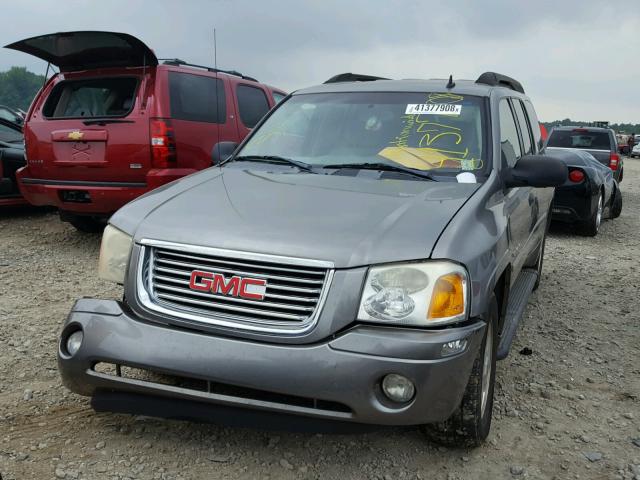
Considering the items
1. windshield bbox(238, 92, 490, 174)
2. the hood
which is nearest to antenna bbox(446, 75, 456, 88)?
windshield bbox(238, 92, 490, 174)

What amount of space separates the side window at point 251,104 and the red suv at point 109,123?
0.56m

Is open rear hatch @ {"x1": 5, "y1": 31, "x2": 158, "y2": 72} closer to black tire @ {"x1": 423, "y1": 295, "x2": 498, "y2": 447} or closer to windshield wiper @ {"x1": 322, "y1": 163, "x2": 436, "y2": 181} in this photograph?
windshield wiper @ {"x1": 322, "y1": 163, "x2": 436, "y2": 181}

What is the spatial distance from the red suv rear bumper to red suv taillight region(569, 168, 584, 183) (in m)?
5.27

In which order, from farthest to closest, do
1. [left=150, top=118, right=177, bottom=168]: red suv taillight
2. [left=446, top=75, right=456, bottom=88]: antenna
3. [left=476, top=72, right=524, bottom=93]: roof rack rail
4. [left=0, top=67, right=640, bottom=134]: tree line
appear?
1. [left=0, top=67, right=640, bottom=134]: tree line
2. [left=150, top=118, right=177, bottom=168]: red suv taillight
3. [left=476, top=72, right=524, bottom=93]: roof rack rail
4. [left=446, top=75, right=456, bottom=88]: antenna

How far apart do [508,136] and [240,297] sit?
2.25m

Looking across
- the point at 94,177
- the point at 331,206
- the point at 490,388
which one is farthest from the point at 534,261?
the point at 94,177

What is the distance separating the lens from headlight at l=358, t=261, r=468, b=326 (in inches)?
91.9

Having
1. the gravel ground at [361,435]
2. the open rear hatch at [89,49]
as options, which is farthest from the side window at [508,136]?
the open rear hatch at [89,49]

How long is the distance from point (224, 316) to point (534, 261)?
3494mm

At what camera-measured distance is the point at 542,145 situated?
5676 mm

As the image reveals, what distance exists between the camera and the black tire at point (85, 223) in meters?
6.91

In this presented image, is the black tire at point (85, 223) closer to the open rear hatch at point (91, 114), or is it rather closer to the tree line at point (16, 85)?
the open rear hatch at point (91, 114)

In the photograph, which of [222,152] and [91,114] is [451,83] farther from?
[91,114]

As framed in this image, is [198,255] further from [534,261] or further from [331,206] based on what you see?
[534,261]
